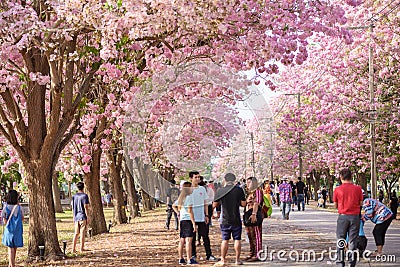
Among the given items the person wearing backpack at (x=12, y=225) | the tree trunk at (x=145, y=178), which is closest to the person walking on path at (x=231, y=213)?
the person wearing backpack at (x=12, y=225)

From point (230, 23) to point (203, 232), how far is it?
4.19 m

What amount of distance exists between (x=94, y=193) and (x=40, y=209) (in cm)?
815

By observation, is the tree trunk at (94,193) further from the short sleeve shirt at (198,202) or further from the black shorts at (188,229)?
the black shorts at (188,229)

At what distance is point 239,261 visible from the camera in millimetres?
13734

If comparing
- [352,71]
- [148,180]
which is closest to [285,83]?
[148,180]

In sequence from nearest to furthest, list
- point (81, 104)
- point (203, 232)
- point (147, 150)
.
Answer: point (203, 232), point (81, 104), point (147, 150)

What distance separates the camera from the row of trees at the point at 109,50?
11859mm

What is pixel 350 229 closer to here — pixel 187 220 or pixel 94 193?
pixel 187 220

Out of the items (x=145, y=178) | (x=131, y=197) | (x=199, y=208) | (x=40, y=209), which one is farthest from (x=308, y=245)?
(x=145, y=178)

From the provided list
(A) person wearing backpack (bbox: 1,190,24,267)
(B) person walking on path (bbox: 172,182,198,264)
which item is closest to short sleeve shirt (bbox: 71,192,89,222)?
(A) person wearing backpack (bbox: 1,190,24,267)

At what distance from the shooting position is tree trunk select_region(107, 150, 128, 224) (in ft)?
98.6

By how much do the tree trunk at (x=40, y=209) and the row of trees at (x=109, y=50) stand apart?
22 millimetres

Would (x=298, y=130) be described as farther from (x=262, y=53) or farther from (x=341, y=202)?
(x=341, y=202)

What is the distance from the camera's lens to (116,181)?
3073cm
